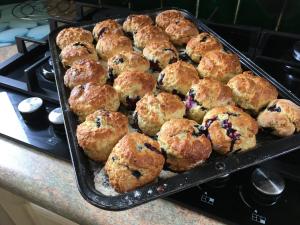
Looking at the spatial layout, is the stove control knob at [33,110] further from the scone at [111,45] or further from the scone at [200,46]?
the scone at [200,46]

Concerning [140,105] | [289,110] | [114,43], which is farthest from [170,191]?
[114,43]

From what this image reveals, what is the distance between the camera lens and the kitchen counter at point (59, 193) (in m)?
0.70

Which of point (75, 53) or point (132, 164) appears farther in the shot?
point (75, 53)

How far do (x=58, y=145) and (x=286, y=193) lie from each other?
590 mm

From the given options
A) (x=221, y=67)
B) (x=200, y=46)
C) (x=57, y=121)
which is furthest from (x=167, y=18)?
(x=57, y=121)

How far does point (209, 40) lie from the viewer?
104cm

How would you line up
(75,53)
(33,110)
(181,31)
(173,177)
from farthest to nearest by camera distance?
(181,31) < (75,53) < (33,110) < (173,177)

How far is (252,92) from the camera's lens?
85cm

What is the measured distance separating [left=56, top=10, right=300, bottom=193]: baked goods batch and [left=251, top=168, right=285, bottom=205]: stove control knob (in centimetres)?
7

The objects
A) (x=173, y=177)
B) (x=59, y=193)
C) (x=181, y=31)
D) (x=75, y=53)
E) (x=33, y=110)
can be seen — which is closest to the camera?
(x=173, y=177)

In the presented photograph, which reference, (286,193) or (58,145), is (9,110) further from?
(286,193)

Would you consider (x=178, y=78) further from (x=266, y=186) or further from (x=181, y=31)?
(x=266, y=186)

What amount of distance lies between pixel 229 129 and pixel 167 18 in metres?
0.61

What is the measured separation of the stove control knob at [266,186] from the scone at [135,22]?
0.70 metres
